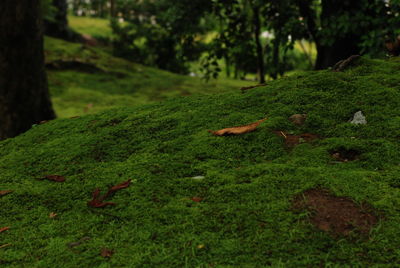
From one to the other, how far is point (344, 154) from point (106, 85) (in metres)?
10.9

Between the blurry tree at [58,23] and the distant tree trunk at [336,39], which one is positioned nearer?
the distant tree trunk at [336,39]

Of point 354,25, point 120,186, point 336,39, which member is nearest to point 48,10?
point 336,39

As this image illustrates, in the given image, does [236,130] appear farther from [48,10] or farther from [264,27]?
[48,10]

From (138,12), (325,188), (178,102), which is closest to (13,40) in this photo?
(178,102)

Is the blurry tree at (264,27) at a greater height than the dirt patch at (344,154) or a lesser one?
greater

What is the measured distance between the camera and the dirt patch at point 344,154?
8.80 ft

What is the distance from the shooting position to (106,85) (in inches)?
498

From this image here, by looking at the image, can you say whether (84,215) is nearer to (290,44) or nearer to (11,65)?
(11,65)

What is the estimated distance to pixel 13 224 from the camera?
7.83 feet

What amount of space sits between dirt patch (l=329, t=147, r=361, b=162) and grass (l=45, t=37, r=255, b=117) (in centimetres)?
822

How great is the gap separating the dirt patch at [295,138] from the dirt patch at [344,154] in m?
0.24

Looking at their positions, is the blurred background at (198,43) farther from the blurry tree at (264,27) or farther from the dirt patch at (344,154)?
the dirt patch at (344,154)

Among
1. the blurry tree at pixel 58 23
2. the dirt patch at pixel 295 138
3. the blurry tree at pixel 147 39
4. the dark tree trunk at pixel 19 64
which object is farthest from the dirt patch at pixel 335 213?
the blurry tree at pixel 58 23

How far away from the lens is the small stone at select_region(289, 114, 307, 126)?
3.16 m
